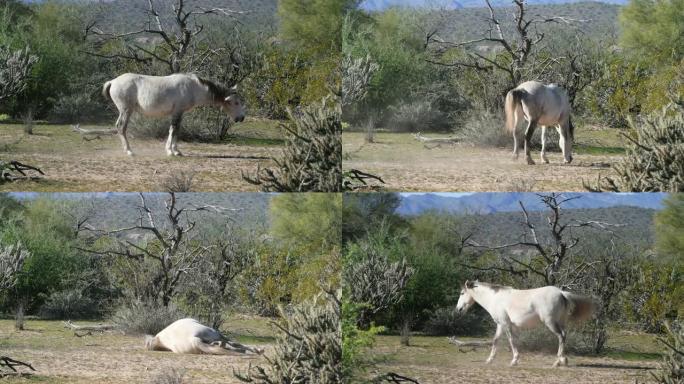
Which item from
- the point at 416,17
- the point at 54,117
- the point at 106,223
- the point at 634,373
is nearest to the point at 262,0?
the point at 416,17

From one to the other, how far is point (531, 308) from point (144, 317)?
12.7 ft

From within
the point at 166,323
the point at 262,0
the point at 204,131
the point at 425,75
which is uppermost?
the point at 262,0

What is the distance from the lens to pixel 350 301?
9.77m

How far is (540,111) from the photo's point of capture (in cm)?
1087

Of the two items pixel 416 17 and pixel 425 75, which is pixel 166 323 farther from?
pixel 416 17

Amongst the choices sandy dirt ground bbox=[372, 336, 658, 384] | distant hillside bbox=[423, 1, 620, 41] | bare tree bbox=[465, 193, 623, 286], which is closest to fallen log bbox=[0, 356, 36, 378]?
sandy dirt ground bbox=[372, 336, 658, 384]

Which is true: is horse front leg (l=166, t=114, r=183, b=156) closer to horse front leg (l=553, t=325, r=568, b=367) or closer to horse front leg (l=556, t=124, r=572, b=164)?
horse front leg (l=556, t=124, r=572, b=164)

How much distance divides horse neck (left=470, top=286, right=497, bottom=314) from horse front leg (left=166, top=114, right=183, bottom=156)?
3593 mm

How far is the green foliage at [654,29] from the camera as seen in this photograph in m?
12.1

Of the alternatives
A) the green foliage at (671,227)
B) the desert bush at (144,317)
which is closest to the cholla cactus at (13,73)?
the desert bush at (144,317)

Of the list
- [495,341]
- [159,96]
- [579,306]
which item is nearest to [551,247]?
[579,306]

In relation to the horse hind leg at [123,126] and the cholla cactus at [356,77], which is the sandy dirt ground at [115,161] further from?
the cholla cactus at [356,77]

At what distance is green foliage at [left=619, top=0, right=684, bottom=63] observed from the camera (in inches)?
478

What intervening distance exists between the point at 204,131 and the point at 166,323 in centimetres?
254
